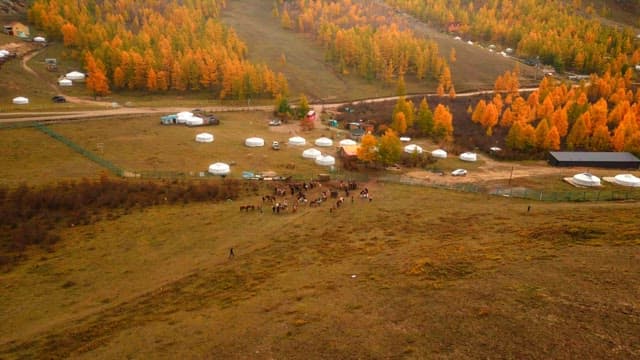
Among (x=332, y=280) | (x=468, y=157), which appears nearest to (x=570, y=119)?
(x=468, y=157)

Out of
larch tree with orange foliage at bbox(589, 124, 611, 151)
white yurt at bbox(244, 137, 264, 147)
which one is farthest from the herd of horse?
larch tree with orange foliage at bbox(589, 124, 611, 151)

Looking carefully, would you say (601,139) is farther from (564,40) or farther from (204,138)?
(564,40)

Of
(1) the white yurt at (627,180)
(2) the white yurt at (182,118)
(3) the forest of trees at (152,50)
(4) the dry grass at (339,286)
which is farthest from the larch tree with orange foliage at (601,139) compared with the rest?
(2) the white yurt at (182,118)

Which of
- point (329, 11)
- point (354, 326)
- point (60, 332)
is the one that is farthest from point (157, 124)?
point (329, 11)

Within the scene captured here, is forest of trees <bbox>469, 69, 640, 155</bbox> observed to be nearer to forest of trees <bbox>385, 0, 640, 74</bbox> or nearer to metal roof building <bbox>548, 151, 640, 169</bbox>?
metal roof building <bbox>548, 151, 640, 169</bbox>

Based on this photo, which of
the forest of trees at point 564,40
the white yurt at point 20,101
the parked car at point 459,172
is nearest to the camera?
the parked car at point 459,172

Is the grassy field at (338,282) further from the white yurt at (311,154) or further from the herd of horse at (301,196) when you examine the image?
the white yurt at (311,154)

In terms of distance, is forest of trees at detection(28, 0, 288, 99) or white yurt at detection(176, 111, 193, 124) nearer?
white yurt at detection(176, 111, 193, 124)
